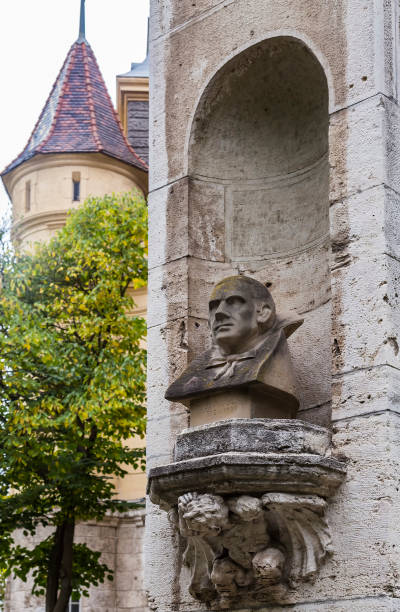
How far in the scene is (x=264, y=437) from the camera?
6191 millimetres

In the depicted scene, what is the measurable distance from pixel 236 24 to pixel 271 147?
92 centimetres

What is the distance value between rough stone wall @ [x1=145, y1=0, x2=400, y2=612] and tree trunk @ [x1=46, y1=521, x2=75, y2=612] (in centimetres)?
1007

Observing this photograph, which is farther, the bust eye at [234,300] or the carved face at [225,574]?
the bust eye at [234,300]

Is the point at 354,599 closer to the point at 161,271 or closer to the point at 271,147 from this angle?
the point at 161,271

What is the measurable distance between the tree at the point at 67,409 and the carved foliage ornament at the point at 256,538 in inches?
408

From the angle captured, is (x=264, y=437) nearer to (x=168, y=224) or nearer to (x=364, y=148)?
(x=364, y=148)

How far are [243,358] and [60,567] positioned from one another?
11.4 m

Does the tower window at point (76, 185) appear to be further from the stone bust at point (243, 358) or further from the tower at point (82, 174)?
the stone bust at point (243, 358)

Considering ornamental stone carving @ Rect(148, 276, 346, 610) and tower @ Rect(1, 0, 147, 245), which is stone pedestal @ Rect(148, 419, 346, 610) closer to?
ornamental stone carving @ Rect(148, 276, 346, 610)

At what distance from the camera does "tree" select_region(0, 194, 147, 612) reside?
1697cm

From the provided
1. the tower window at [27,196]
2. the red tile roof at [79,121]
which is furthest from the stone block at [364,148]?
the tower window at [27,196]

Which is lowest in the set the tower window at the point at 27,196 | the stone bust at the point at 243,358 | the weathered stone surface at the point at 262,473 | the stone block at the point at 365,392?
the weathered stone surface at the point at 262,473

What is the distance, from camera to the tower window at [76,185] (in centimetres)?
2841

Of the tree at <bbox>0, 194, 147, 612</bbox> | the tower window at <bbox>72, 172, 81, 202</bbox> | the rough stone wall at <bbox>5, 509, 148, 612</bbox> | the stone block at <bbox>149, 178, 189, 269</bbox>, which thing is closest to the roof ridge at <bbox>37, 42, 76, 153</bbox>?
the tower window at <bbox>72, 172, 81, 202</bbox>
